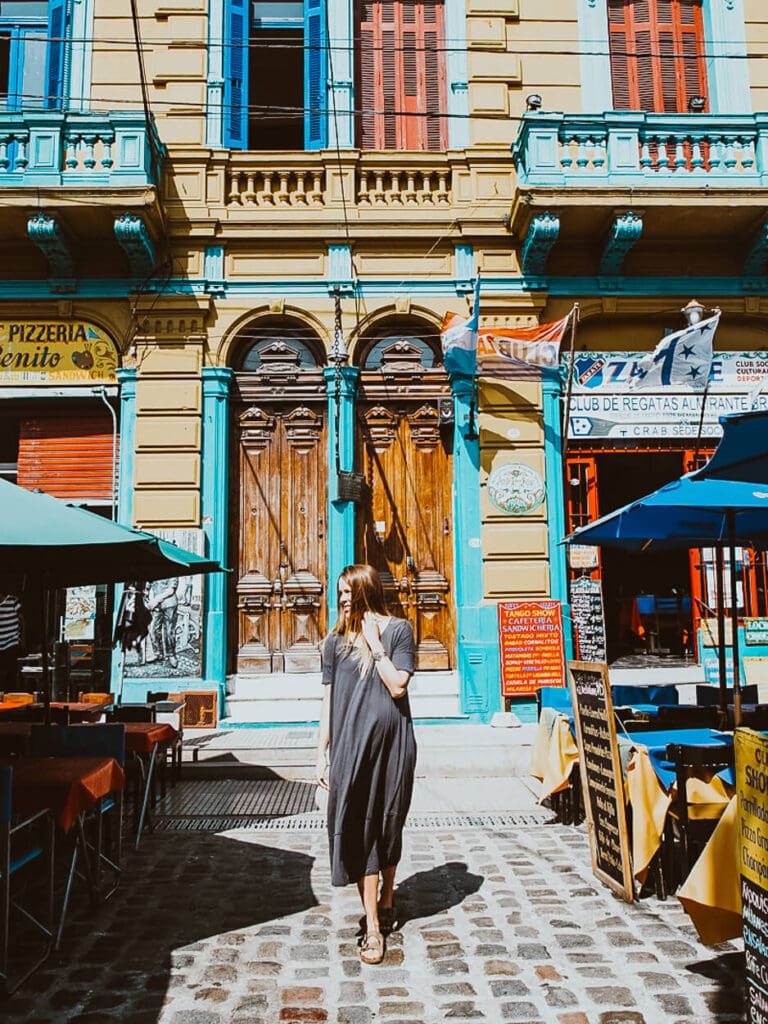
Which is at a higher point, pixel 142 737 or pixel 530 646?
pixel 530 646

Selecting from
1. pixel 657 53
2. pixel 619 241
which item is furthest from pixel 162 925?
pixel 657 53

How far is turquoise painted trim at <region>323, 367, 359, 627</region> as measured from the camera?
33.2 feet

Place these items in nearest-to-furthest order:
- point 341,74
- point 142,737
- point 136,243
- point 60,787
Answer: point 60,787, point 142,737, point 136,243, point 341,74

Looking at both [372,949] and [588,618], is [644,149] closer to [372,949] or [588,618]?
[588,618]

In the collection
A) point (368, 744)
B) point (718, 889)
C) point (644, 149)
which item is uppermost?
point (644, 149)

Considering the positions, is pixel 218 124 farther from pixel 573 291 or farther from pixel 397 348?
pixel 573 291

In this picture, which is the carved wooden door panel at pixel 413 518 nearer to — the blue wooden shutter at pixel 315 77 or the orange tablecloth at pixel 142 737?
the blue wooden shutter at pixel 315 77

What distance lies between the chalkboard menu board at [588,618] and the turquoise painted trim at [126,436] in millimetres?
5713

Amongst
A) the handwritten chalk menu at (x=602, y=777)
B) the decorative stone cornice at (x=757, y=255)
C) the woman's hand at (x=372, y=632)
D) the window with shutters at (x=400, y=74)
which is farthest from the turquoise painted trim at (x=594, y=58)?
the woman's hand at (x=372, y=632)

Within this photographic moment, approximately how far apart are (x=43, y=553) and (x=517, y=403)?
21.8ft

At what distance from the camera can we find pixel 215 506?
10.1 metres

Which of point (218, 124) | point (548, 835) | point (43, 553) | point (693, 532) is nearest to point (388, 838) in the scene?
point (548, 835)

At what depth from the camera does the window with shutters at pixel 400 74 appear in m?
11.4

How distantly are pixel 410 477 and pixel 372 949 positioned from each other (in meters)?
7.24
